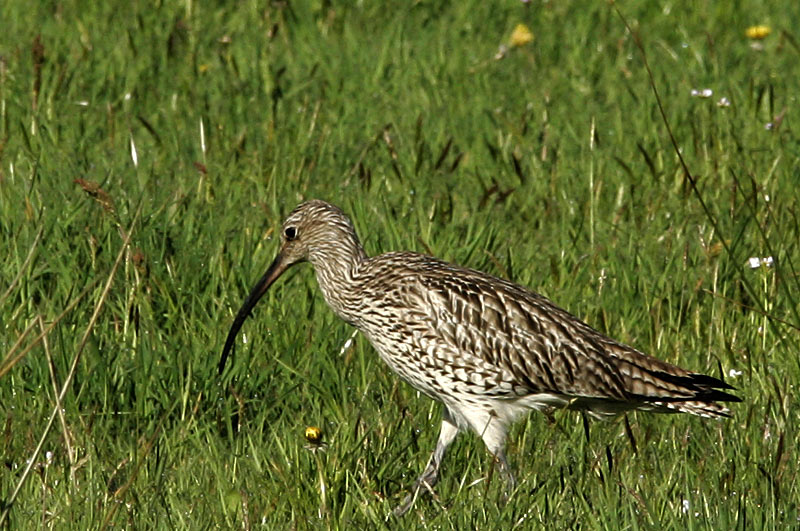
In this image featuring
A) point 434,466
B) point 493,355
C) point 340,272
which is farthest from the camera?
point 340,272

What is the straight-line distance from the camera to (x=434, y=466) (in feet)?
17.3

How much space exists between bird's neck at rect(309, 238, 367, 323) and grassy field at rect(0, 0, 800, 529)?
0.72 ft

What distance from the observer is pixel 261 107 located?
349 inches

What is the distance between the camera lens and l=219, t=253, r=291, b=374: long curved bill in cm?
604

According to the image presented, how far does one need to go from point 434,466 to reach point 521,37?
5.28 m

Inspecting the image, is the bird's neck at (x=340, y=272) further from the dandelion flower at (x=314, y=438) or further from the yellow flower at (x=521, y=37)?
the yellow flower at (x=521, y=37)

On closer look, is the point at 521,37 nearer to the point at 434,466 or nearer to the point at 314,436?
the point at 434,466

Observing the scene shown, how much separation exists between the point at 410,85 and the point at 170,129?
5.35 feet

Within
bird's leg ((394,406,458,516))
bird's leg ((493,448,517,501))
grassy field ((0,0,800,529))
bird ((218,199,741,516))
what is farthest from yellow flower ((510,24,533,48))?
bird's leg ((493,448,517,501))

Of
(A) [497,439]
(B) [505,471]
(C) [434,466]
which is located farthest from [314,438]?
(A) [497,439]

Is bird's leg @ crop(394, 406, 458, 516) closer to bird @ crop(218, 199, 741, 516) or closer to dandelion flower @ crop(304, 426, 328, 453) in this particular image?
bird @ crop(218, 199, 741, 516)

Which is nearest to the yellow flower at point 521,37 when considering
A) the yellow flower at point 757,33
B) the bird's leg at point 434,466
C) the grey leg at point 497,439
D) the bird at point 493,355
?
the yellow flower at point 757,33

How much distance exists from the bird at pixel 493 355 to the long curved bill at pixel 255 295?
→ 2 cm

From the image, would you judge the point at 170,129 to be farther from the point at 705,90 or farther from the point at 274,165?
the point at 705,90
